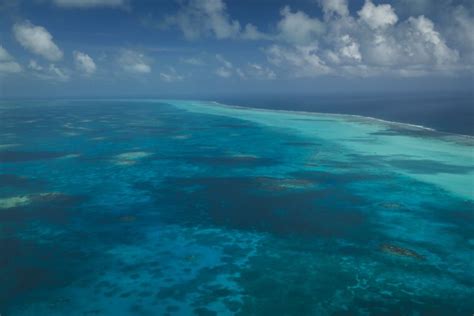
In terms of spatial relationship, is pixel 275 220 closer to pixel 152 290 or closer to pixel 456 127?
pixel 152 290

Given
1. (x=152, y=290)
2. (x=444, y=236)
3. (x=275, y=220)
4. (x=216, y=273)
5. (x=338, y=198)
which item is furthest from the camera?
(x=338, y=198)

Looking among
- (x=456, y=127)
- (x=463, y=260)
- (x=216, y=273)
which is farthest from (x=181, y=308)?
(x=456, y=127)

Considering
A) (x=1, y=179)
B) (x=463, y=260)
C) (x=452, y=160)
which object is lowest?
(x=1, y=179)

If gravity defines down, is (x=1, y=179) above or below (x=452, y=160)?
below

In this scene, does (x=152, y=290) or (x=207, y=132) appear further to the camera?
(x=207, y=132)

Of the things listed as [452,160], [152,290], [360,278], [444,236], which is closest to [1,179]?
[152,290]

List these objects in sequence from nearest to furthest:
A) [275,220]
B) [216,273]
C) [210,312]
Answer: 1. [210,312]
2. [216,273]
3. [275,220]
